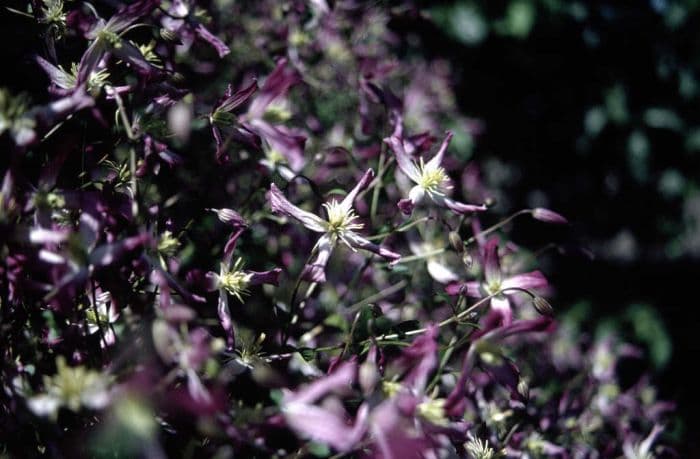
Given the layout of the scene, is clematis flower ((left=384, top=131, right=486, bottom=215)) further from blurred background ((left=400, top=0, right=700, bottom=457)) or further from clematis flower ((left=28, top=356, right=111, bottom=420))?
blurred background ((left=400, top=0, right=700, bottom=457))

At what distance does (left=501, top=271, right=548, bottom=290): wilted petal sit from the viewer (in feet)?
2.29

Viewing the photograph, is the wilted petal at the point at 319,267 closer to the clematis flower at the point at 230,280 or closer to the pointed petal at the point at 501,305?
the clematis flower at the point at 230,280

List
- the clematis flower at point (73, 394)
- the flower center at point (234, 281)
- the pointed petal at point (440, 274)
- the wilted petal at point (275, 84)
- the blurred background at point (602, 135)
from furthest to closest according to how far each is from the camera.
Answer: the blurred background at point (602, 135) → the pointed petal at point (440, 274) → the flower center at point (234, 281) → the wilted petal at point (275, 84) → the clematis flower at point (73, 394)

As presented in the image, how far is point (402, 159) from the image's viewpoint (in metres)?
0.73

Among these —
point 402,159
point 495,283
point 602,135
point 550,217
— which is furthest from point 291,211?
point 602,135

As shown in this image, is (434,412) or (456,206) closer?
(434,412)

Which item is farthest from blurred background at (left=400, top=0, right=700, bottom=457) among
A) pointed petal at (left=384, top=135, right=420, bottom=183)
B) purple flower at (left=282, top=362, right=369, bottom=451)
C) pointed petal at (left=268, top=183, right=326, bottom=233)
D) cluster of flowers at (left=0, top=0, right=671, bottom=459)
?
purple flower at (left=282, top=362, right=369, bottom=451)

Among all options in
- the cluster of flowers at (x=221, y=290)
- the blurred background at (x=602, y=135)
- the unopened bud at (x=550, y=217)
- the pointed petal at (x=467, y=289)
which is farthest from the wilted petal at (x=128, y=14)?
the blurred background at (x=602, y=135)

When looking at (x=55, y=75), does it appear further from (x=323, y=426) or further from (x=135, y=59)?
(x=323, y=426)

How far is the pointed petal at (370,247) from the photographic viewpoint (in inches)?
25.3

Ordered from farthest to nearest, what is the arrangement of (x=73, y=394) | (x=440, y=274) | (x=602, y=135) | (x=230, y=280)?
(x=602, y=135)
(x=440, y=274)
(x=230, y=280)
(x=73, y=394)

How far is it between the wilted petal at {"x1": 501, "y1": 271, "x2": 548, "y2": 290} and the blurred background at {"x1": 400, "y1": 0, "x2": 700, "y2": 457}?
1.09 metres

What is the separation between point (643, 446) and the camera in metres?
0.90

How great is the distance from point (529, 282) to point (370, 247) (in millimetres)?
202
